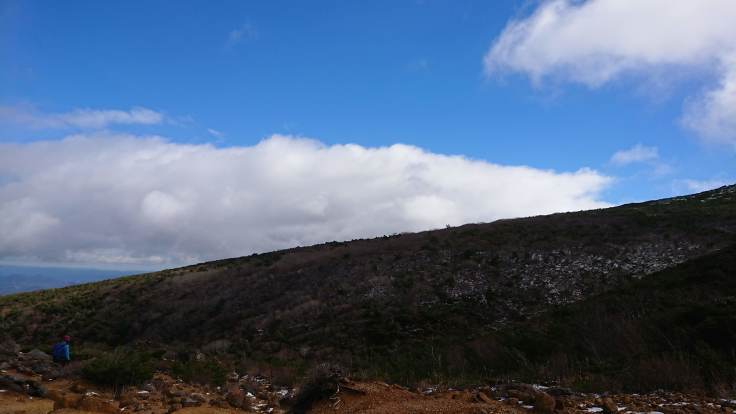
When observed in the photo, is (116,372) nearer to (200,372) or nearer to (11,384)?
(11,384)

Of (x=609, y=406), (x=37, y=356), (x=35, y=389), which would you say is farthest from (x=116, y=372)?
(x=609, y=406)

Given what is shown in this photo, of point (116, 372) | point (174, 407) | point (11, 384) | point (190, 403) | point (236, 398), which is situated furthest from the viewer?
point (116, 372)

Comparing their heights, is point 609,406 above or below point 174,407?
below

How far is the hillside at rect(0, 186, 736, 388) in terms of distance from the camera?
12781 millimetres

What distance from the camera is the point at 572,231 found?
34.7 metres

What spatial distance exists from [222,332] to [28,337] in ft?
52.6

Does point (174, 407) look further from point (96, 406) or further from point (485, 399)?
point (485, 399)

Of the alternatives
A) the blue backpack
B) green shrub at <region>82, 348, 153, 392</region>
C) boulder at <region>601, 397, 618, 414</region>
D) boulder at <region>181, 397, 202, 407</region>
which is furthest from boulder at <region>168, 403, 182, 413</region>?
boulder at <region>601, 397, 618, 414</region>

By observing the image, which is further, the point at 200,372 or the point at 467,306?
the point at 467,306

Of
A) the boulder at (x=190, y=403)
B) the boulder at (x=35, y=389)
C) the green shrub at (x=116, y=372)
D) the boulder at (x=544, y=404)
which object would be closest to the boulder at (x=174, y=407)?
the boulder at (x=190, y=403)

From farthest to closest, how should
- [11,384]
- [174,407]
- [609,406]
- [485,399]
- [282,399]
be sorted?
1. [282,399]
2. [11,384]
3. [174,407]
4. [485,399]
5. [609,406]

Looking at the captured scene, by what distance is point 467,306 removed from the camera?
22.9 m

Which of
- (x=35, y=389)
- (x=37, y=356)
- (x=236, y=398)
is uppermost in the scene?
(x=37, y=356)

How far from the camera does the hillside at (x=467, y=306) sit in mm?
12781
